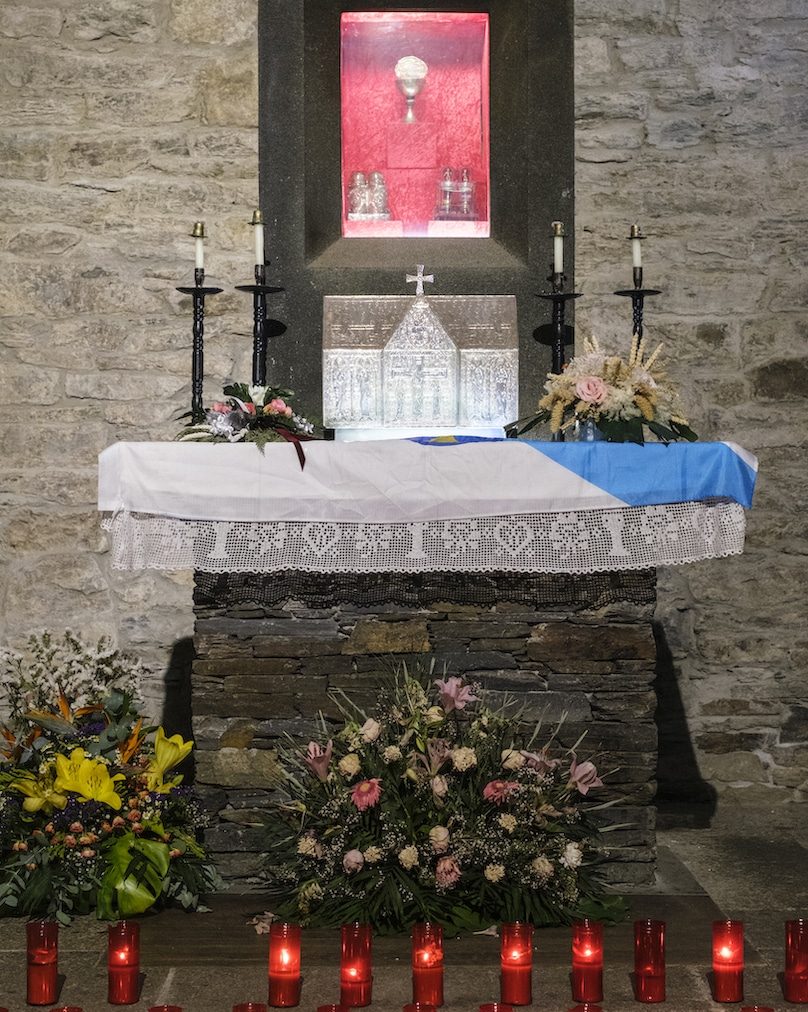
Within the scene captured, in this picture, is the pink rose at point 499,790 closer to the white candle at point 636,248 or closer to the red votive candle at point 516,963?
the red votive candle at point 516,963

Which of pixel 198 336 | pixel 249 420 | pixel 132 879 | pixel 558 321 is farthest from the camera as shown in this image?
pixel 558 321

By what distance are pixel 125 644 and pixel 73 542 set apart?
440 millimetres

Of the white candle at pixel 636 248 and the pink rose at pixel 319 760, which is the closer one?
the pink rose at pixel 319 760

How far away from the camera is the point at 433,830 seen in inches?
125

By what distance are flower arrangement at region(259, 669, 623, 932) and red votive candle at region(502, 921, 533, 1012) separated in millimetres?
410

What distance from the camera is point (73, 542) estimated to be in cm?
489

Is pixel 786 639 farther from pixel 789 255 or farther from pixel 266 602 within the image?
pixel 266 602

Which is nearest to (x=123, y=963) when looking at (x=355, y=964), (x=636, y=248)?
(x=355, y=964)

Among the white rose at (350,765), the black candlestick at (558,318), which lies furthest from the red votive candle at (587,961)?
the black candlestick at (558,318)

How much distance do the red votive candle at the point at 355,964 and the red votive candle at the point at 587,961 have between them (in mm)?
445

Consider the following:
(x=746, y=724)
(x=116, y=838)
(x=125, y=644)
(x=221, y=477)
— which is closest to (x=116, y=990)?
(x=116, y=838)

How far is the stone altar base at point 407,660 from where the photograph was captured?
11.9 ft

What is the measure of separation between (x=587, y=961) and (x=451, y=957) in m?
0.46

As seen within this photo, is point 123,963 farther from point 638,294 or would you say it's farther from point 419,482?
point 638,294
